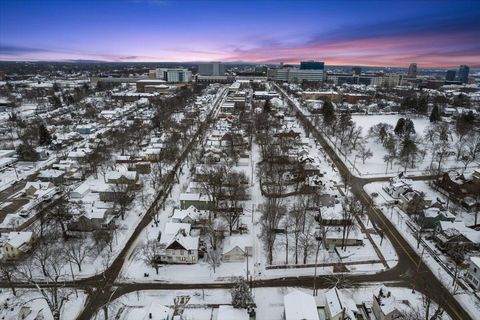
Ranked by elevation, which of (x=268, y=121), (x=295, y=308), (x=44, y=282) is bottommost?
(x=44, y=282)

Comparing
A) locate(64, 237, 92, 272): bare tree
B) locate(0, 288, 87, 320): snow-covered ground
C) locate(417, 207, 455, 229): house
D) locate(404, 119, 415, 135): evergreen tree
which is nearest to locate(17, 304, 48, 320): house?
locate(0, 288, 87, 320): snow-covered ground

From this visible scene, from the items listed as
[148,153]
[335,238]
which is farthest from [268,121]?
[335,238]

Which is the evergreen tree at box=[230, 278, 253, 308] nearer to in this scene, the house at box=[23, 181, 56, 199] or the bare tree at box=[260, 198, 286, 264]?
the bare tree at box=[260, 198, 286, 264]

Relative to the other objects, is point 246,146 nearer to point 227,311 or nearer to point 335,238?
point 335,238

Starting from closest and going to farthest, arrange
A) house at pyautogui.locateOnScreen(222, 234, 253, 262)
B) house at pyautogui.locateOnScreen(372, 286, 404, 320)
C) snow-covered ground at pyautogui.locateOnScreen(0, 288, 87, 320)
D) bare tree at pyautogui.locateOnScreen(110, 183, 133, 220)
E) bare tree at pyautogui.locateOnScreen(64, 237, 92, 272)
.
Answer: house at pyautogui.locateOnScreen(372, 286, 404, 320) < snow-covered ground at pyautogui.locateOnScreen(0, 288, 87, 320) < bare tree at pyautogui.locateOnScreen(64, 237, 92, 272) < house at pyautogui.locateOnScreen(222, 234, 253, 262) < bare tree at pyautogui.locateOnScreen(110, 183, 133, 220)

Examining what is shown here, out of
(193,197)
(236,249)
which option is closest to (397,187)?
(236,249)

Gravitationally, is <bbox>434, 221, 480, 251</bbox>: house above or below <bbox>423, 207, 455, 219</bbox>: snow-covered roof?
below

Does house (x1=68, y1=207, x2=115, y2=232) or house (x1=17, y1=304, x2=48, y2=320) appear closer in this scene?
house (x1=17, y1=304, x2=48, y2=320)
